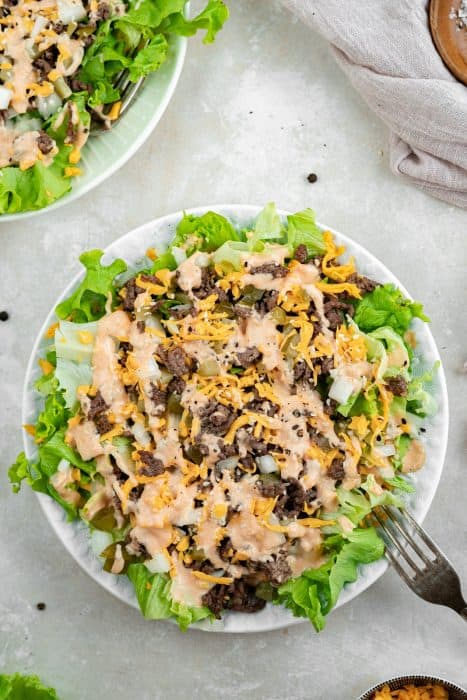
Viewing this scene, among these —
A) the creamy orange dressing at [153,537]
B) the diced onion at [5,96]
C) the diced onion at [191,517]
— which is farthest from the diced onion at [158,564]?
the diced onion at [5,96]

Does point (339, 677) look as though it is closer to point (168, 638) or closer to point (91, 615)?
point (168, 638)

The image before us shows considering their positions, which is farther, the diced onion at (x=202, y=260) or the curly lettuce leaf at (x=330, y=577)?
the diced onion at (x=202, y=260)

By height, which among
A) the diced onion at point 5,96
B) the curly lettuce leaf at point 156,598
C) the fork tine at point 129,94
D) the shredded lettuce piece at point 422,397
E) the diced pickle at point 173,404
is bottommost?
the curly lettuce leaf at point 156,598

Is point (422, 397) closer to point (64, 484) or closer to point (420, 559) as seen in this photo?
point (420, 559)

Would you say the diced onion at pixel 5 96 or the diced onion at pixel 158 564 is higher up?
the diced onion at pixel 5 96

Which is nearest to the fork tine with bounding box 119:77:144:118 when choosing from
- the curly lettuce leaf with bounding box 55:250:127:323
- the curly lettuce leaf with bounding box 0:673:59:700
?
the curly lettuce leaf with bounding box 55:250:127:323

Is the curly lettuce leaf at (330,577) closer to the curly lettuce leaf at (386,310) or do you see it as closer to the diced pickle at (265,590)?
the diced pickle at (265,590)

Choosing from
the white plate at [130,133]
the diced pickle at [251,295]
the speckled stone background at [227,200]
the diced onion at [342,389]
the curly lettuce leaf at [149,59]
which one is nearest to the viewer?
the diced onion at [342,389]
